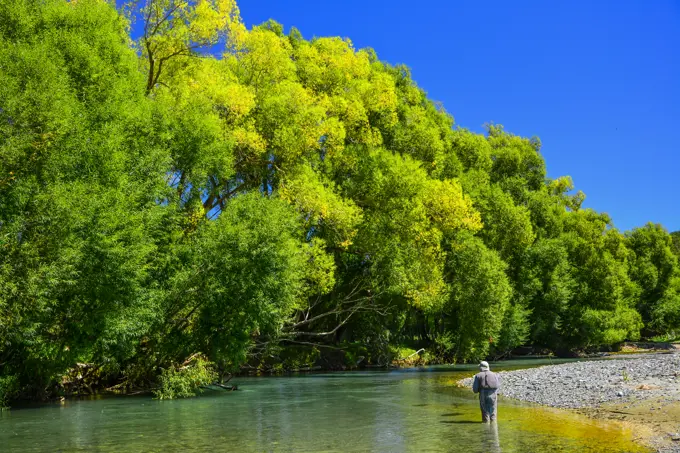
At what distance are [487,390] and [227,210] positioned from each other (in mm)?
16659

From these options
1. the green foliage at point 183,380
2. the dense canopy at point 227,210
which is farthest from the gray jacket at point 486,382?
the green foliage at point 183,380

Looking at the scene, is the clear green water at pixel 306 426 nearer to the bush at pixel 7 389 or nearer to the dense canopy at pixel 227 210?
the bush at pixel 7 389

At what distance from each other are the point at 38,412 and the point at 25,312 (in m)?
3.82

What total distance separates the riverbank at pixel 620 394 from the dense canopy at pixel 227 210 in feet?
38.9

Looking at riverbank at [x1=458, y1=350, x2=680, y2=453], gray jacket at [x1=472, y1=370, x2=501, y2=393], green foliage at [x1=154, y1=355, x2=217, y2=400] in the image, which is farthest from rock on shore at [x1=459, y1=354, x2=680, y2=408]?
green foliage at [x1=154, y1=355, x2=217, y2=400]

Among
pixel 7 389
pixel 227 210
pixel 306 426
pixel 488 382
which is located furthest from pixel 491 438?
pixel 7 389

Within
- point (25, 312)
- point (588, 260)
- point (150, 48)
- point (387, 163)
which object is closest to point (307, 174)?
point (387, 163)

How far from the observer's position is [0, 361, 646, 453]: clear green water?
15.4 metres

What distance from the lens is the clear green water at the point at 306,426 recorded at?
50.4 feet

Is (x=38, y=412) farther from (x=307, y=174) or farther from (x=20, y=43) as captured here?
(x=307, y=174)

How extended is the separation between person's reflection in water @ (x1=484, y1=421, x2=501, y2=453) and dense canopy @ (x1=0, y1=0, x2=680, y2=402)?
45.6ft

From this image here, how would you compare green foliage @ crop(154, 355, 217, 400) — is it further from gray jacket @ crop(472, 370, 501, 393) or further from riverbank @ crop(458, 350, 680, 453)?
gray jacket @ crop(472, 370, 501, 393)

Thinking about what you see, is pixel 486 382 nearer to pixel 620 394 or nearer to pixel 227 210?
pixel 620 394

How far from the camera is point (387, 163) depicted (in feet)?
142
